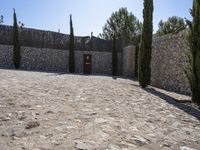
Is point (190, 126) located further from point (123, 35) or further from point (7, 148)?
point (123, 35)

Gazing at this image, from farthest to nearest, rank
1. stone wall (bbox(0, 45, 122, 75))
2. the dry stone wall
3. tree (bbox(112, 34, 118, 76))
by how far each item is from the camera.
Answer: tree (bbox(112, 34, 118, 76)) < the dry stone wall < stone wall (bbox(0, 45, 122, 75))

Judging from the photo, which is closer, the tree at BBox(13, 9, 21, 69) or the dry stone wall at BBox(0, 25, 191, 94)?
the tree at BBox(13, 9, 21, 69)

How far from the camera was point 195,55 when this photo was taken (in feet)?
31.1

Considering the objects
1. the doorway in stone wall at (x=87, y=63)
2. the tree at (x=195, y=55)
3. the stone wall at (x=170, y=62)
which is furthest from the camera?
the doorway in stone wall at (x=87, y=63)

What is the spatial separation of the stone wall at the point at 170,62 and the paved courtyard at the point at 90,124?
176 inches

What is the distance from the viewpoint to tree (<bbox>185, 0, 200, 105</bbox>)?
9289mm

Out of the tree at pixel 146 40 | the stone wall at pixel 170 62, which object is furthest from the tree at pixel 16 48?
the tree at pixel 146 40

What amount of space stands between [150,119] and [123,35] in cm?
3388

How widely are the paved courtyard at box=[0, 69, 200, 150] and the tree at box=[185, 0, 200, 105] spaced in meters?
1.31

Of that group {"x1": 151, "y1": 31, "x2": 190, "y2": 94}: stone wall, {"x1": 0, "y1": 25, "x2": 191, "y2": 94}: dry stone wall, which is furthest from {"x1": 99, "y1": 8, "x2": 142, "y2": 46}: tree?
{"x1": 151, "y1": 31, "x2": 190, "y2": 94}: stone wall

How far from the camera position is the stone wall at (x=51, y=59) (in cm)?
2398

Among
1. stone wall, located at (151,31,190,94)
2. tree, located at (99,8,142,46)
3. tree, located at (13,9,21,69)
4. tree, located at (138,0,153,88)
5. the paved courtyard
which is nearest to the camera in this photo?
the paved courtyard

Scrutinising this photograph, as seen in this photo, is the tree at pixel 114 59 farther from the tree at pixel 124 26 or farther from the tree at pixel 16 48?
the tree at pixel 124 26

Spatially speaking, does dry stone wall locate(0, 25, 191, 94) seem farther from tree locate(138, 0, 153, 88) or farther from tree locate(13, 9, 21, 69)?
tree locate(138, 0, 153, 88)
